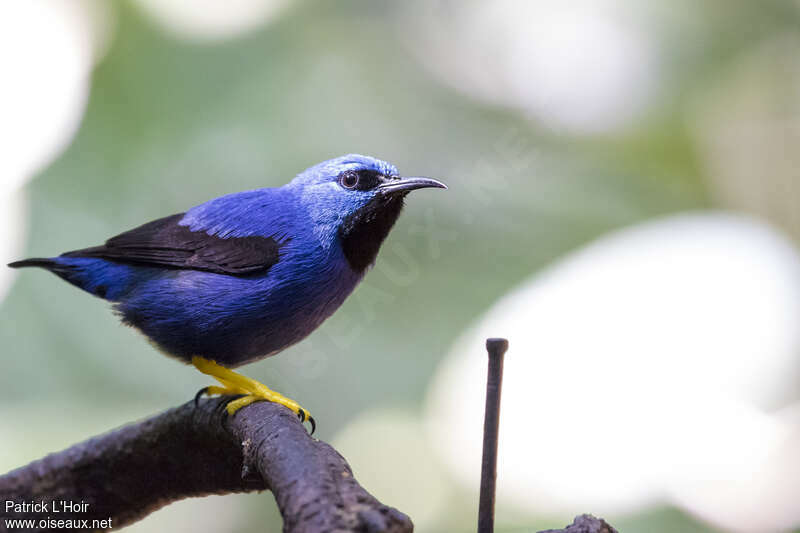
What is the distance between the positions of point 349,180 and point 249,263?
0.46 meters

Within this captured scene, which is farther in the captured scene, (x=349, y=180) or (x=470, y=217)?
(x=470, y=217)

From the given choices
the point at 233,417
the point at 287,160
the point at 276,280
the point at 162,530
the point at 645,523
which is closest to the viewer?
the point at 233,417

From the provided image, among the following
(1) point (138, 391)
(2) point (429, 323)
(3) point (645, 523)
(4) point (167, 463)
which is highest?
(2) point (429, 323)

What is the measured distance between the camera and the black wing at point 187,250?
2770mm

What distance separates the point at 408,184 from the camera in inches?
108

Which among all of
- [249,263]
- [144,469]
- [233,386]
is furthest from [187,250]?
[144,469]

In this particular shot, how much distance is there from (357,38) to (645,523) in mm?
3011

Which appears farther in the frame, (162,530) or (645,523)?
(162,530)

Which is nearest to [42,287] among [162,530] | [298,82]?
[162,530]

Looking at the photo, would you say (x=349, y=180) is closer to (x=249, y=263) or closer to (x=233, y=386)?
(x=249, y=263)

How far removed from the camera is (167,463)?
93.4 inches

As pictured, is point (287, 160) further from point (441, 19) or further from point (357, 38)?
point (441, 19)

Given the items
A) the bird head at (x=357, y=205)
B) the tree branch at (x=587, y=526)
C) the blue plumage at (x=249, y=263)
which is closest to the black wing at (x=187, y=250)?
the blue plumage at (x=249, y=263)

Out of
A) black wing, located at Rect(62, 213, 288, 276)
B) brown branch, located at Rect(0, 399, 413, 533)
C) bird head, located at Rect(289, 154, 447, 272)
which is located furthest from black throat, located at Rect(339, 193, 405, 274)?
brown branch, located at Rect(0, 399, 413, 533)
